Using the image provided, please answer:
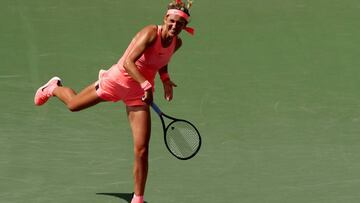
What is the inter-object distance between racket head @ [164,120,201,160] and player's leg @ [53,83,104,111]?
0.75 m

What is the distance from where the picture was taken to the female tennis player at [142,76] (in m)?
8.57

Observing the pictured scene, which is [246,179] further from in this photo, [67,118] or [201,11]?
[201,11]

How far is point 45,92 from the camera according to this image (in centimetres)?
1023

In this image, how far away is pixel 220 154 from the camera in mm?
9883

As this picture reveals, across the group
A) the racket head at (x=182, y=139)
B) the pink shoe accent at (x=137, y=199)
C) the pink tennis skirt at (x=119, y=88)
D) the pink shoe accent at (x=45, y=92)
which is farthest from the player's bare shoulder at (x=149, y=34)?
the pink shoe accent at (x=45, y=92)

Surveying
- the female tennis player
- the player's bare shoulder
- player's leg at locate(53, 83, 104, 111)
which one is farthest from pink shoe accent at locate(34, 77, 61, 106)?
the player's bare shoulder

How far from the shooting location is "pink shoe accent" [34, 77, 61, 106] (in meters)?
10.2

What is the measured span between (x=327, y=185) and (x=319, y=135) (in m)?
1.13

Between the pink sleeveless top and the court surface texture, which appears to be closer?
the pink sleeveless top

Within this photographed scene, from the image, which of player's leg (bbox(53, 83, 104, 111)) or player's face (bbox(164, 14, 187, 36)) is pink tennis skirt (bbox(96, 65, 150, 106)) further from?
player's face (bbox(164, 14, 187, 36))

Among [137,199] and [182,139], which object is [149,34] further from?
[137,199]

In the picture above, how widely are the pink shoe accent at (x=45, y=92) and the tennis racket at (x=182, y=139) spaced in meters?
1.75

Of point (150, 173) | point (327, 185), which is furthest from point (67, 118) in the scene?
point (327, 185)

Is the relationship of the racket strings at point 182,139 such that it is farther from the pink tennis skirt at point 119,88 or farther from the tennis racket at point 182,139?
the pink tennis skirt at point 119,88
